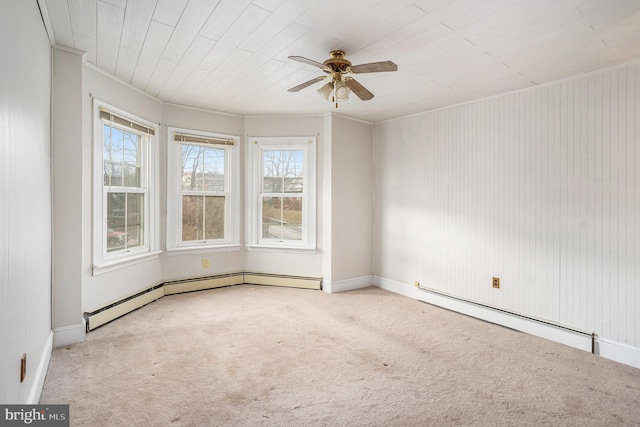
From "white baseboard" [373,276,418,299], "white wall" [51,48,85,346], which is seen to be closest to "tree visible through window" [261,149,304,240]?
"white baseboard" [373,276,418,299]

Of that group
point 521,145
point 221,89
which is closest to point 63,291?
point 221,89

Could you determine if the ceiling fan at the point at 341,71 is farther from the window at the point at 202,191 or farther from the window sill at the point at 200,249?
the window sill at the point at 200,249

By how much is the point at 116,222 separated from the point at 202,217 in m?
1.16

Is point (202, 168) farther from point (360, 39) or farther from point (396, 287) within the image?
point (396, 287)

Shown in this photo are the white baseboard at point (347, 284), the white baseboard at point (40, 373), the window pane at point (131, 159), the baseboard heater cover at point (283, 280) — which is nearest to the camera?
the white baseboard at point (40, 373)

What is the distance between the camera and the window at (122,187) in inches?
127

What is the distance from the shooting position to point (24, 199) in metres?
1.81

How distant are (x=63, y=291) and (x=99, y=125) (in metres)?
1.56

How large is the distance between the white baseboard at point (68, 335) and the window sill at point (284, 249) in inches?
90.0

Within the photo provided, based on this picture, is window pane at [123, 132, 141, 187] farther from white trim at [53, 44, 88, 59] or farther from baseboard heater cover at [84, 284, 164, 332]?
baseboard heater cover at [84, 284, 164, 332]

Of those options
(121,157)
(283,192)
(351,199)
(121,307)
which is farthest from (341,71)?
(121,307)

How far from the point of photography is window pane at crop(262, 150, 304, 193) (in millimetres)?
4777

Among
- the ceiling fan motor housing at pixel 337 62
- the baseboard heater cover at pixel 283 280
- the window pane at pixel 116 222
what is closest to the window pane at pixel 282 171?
the baseboard heater cover at pixel 283 280

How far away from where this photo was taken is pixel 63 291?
2.78 m
